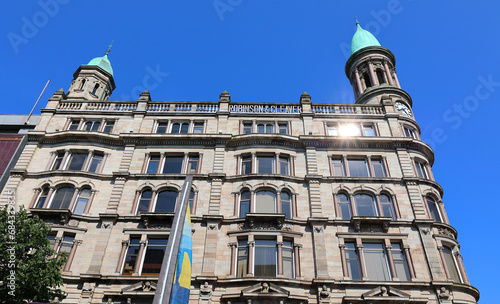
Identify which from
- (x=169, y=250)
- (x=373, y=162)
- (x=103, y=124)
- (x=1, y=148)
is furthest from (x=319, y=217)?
(x=1, y=148)

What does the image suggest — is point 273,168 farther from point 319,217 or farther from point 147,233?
point 147,233

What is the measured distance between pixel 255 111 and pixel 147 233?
14.2 metres

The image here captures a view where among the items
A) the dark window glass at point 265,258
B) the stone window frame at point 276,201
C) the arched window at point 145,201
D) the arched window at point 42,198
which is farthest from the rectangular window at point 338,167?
the arched window at point 42,198

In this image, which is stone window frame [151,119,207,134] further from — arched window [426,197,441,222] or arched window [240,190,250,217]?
arched window [426,197,441,222]

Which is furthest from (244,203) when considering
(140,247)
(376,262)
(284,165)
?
(376,262)

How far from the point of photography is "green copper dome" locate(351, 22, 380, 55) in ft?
131

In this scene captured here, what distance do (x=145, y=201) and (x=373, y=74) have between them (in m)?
25.9

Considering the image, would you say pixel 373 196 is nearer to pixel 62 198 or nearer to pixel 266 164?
pixel 266 164

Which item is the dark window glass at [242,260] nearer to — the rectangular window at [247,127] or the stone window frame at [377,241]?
the stone window frame at [377,241]

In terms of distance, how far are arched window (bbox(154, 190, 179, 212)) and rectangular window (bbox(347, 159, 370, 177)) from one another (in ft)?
44.4

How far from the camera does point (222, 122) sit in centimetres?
3053

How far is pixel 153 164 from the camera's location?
2812cm

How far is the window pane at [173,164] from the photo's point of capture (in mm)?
27775

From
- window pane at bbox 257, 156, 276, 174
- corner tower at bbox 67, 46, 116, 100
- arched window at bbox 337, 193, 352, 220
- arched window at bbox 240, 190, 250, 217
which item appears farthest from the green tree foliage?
corner tower at bbox 67, 46, 116, 100
